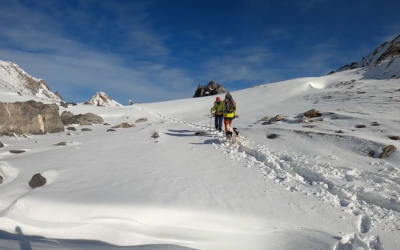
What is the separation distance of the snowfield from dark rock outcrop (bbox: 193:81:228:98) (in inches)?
1753

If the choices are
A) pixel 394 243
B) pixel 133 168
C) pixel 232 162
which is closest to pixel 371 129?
pixel 232 162

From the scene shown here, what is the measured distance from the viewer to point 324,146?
8844 mm

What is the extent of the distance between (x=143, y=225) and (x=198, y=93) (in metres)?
53.5

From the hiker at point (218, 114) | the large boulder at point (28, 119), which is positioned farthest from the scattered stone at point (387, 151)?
the large boulder at point (28, 119)

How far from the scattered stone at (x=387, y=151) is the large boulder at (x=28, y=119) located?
16908 millimetres

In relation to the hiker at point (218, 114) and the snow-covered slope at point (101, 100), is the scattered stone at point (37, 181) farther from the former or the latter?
the snow-covered slope at point (101, 100)

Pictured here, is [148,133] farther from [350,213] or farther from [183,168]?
[350,213]

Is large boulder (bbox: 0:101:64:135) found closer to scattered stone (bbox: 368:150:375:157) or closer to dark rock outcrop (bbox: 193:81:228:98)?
scattered stone (bbox: 368:150:375:157)

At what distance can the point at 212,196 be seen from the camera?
5.61 metres

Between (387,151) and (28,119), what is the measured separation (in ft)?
57.0

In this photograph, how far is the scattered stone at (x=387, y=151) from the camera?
23.9ft

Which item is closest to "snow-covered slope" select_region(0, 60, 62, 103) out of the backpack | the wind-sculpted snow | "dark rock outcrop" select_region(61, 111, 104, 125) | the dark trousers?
"dark rock outcrop" select_region(61, 111, 104, 125)

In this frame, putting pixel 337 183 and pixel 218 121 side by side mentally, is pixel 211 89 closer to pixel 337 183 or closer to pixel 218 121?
pixel 218 121

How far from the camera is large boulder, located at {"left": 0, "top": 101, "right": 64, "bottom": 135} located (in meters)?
14.0
